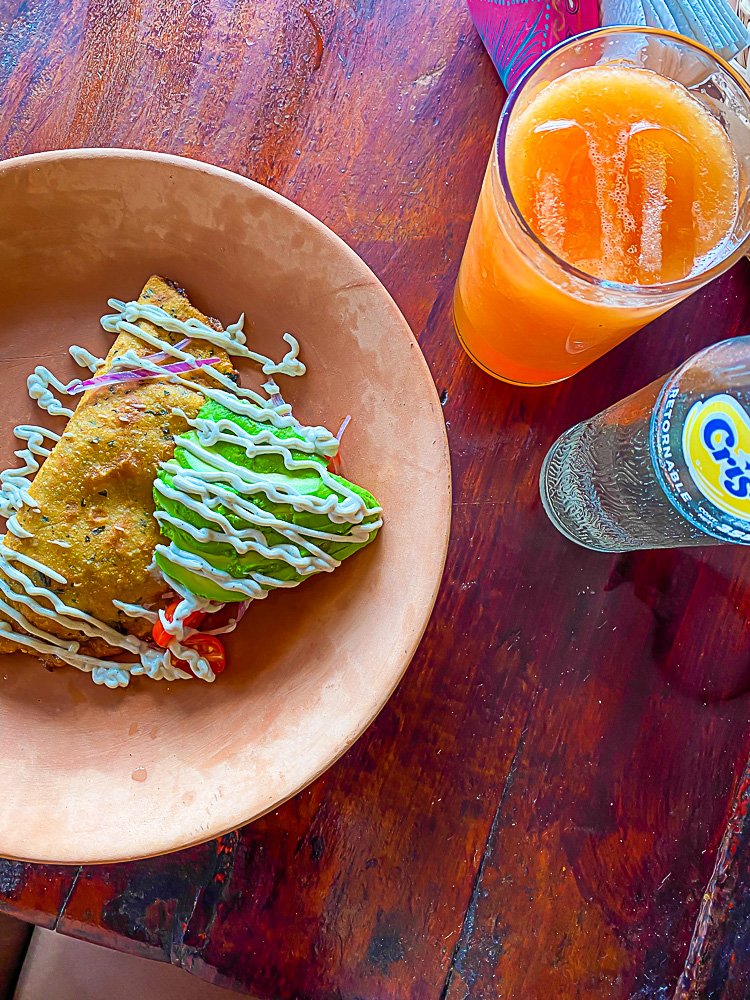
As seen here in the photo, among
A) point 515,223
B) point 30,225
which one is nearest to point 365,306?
point 515,223

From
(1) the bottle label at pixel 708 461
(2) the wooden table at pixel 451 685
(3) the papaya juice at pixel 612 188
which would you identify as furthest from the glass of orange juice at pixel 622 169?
(2) the wooden table at pixel 451 685

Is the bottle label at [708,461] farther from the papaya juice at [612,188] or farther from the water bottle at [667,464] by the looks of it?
the papaya juice at [612,188]

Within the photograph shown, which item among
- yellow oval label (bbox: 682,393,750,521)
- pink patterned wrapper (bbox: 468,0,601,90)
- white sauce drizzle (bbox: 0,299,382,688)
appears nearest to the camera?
yellow oval label (bbox: 682,393,750,521)

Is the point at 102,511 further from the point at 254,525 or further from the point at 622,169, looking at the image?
the point at 622,169

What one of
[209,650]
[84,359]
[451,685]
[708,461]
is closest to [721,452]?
[708,461]

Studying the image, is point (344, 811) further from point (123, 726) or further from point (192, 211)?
point (192, 211)

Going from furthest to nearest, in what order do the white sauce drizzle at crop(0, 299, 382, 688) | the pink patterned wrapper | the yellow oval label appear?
the pink patterned wrapper, the white sauce drizzle at crop(0, 299, 382, 688), the yellow oval label

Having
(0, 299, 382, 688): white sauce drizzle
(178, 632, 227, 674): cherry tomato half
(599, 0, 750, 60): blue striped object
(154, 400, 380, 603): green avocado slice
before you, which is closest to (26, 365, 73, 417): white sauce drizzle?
(0, 299, 382, 688): white sauce drizzle

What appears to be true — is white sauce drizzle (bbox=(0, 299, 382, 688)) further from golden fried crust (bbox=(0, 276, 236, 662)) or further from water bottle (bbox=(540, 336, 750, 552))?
water bottle (bbox=(540, 336, 750, 552))
